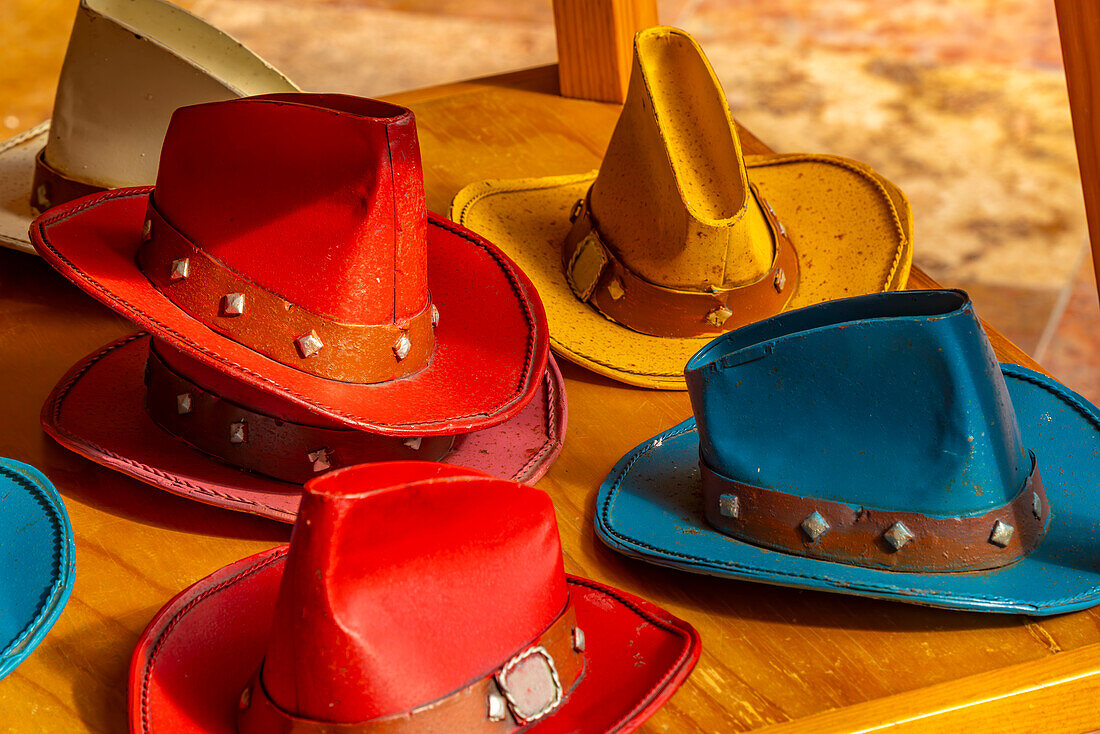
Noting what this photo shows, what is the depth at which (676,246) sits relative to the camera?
94cm

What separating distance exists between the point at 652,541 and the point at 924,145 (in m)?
1.95

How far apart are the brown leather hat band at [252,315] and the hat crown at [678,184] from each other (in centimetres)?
27

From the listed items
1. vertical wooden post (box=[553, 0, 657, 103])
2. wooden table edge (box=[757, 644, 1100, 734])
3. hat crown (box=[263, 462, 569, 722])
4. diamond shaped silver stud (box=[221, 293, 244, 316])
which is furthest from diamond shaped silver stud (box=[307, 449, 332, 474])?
vertical wooden post (box=[553, 0, 657, 103])

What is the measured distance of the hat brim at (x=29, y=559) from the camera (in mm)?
712

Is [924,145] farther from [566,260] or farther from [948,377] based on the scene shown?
[948,377]

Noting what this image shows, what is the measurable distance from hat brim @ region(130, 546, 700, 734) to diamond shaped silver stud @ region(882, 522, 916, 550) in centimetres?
13

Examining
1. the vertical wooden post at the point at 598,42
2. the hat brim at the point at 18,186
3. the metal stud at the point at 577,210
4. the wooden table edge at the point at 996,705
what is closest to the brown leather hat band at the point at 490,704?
the wooden table edge at the point at 996,705

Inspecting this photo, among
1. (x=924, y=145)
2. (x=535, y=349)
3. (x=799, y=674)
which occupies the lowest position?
→ (x=924, y=145)

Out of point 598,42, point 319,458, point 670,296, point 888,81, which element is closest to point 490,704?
point 319,458

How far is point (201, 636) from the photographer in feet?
2.25

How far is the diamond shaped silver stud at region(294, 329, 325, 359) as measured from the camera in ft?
2.46

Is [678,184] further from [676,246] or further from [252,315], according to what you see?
[252,315]

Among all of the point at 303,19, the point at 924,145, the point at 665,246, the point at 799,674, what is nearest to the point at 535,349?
the point at 665,246

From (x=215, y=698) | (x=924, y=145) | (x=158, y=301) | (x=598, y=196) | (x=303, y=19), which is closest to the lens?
(x=215, y=698)
